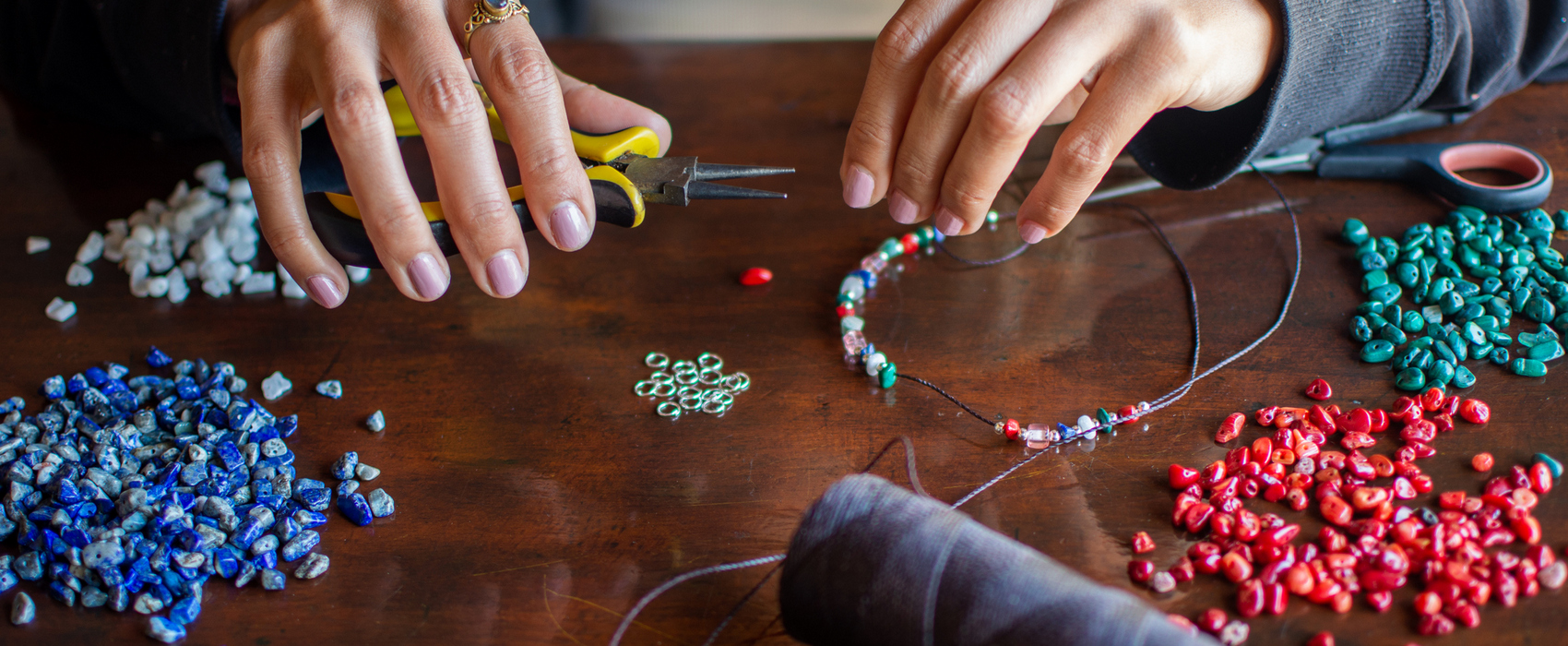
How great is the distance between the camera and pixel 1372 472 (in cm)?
80

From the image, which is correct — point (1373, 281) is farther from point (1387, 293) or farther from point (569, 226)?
point (569, 226)

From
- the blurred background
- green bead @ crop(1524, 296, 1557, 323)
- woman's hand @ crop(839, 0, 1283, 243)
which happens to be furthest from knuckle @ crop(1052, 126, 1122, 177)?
the blurred background

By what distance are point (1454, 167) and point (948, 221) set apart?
77 cm

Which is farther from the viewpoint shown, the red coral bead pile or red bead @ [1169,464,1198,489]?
red bead @ [1169,464,1198,489]

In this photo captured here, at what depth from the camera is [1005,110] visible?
81cm

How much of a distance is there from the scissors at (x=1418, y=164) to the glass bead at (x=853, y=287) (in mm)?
368

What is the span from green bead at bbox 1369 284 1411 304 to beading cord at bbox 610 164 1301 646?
0.08m

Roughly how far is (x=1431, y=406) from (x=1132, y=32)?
48 cm

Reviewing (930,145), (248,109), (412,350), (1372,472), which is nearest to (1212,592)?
(1372,472)

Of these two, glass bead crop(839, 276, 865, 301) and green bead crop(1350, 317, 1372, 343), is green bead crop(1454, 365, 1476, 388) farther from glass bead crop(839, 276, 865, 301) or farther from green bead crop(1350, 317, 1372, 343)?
glass bead crop(839, 276, 865, 301)

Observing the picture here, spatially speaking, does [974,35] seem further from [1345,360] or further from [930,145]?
[1345,360]

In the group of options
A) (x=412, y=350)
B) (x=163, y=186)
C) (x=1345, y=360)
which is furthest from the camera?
(x=163, y=186)

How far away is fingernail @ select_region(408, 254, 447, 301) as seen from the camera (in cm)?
89

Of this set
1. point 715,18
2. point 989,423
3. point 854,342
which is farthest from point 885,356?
point 715,18
